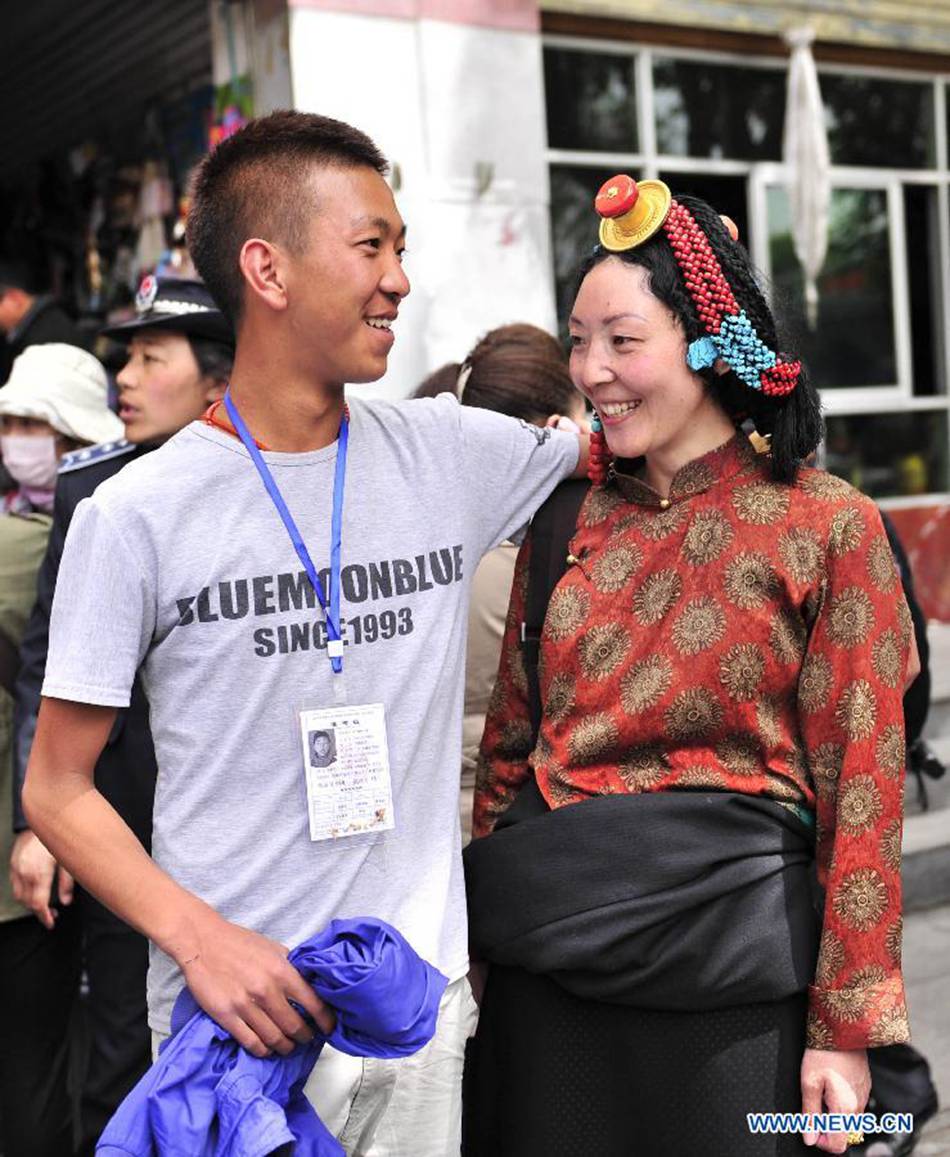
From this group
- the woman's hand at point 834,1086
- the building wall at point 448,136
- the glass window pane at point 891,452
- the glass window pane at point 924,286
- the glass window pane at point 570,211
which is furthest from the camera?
the glass window pane at point 924,286

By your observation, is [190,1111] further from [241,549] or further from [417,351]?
[417,351]

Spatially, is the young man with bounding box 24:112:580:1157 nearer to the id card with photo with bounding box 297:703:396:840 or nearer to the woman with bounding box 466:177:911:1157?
the id card with photo with bounding box 297:703:396:840

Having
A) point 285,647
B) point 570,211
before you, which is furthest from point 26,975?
point 570,211

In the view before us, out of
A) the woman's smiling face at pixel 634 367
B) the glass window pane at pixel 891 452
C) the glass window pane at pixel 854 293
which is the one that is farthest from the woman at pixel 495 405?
the glass window pane at pixel 891 452

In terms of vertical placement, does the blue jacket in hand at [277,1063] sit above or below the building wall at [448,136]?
below

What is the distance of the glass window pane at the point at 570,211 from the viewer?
6.93m

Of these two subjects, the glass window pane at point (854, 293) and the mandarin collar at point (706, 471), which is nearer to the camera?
the mandarin collar at point (706, 471)

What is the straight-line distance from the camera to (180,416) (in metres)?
3.13

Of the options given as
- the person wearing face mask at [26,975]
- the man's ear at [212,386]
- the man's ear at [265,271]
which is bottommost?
the person wearing face mask at [26,975]

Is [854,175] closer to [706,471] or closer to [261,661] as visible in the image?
[706,471]

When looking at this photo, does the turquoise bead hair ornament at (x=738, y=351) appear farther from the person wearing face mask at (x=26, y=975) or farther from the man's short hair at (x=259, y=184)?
the person wearing face mask at (x=26, y=975)

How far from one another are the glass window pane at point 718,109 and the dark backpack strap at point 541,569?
5.53 metres

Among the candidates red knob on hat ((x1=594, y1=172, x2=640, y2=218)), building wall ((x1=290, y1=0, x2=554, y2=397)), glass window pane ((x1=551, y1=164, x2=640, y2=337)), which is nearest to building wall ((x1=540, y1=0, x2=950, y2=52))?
building wall ((x1=290, y1=0, x2=554, y2=397))

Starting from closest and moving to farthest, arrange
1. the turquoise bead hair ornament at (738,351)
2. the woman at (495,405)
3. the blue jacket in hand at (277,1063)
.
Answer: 1. the blue jacket in hand at (277,1063)
2. the turquoise bead hair ornament at (738,351)
3. the woman at (495,405)
